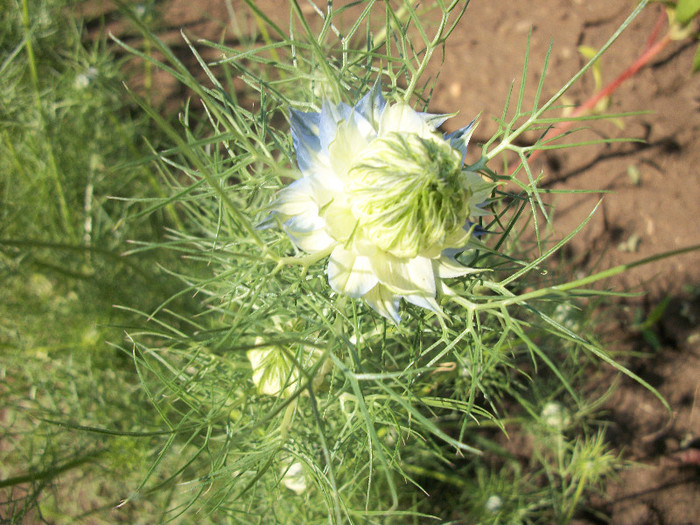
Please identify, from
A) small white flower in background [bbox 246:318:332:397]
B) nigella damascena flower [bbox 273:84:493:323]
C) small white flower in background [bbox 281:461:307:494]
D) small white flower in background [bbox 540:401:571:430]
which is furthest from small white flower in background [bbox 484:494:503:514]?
nigella damascena flower [bbox 273:84:493:323]

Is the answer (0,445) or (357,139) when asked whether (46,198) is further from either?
(357,139)

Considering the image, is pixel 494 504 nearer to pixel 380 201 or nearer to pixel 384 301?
pixel 384 301

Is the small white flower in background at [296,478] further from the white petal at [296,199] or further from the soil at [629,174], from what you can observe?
the soil at [629,174]

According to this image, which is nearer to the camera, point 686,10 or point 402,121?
point 402,121

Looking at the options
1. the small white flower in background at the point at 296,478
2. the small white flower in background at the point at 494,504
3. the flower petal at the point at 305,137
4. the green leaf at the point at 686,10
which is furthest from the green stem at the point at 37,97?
the green leaf at the point at 686,10

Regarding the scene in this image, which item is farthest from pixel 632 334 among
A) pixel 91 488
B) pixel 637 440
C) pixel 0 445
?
pixel 0 445

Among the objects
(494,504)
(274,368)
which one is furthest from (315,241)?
(494,504)
